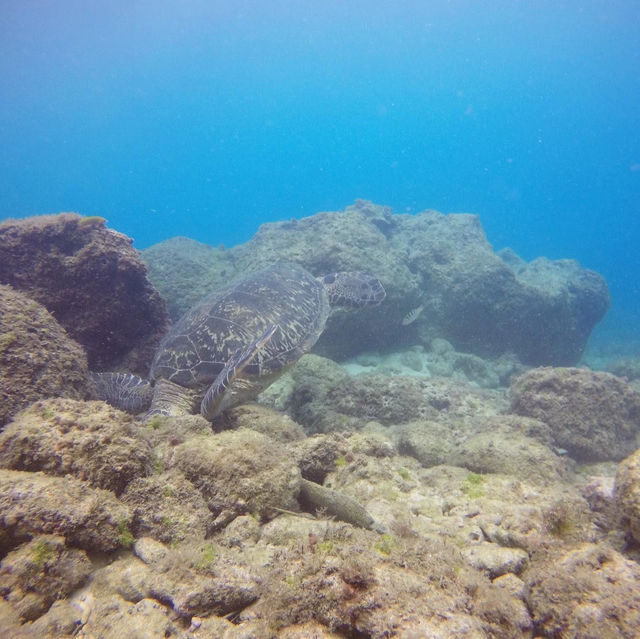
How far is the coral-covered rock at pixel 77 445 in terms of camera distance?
78.0 inches

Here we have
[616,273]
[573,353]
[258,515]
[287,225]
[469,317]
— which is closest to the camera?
[258,515]

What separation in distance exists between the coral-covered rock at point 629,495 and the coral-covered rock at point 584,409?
3765mm

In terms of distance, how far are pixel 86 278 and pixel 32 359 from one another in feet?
9.01

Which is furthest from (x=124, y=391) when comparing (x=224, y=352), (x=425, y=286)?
(x=425, y=286)

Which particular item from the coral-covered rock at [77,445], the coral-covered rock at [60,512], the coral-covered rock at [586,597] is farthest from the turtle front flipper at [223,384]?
the coral-covered rock at [586,597]

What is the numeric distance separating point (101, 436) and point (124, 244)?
497cm

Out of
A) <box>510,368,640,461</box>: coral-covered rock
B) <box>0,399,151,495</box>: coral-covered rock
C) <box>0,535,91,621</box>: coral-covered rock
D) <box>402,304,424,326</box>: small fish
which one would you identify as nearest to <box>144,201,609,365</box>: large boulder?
<box>402,304,424,326</box>: small fish

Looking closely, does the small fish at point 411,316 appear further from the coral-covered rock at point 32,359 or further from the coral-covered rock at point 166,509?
the coral-covered rock at point 166,509

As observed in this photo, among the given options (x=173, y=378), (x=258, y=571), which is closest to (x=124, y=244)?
(x=173, y=378)

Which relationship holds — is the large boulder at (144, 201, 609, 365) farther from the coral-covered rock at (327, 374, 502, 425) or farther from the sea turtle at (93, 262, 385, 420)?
the coral-covered rock at (327, 374, 502, 425)

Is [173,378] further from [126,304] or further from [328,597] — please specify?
[328,597]

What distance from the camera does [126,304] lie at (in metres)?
6.08

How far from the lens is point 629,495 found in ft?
7.47

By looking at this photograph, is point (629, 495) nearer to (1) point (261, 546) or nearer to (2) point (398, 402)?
(1) point (261, 546)
